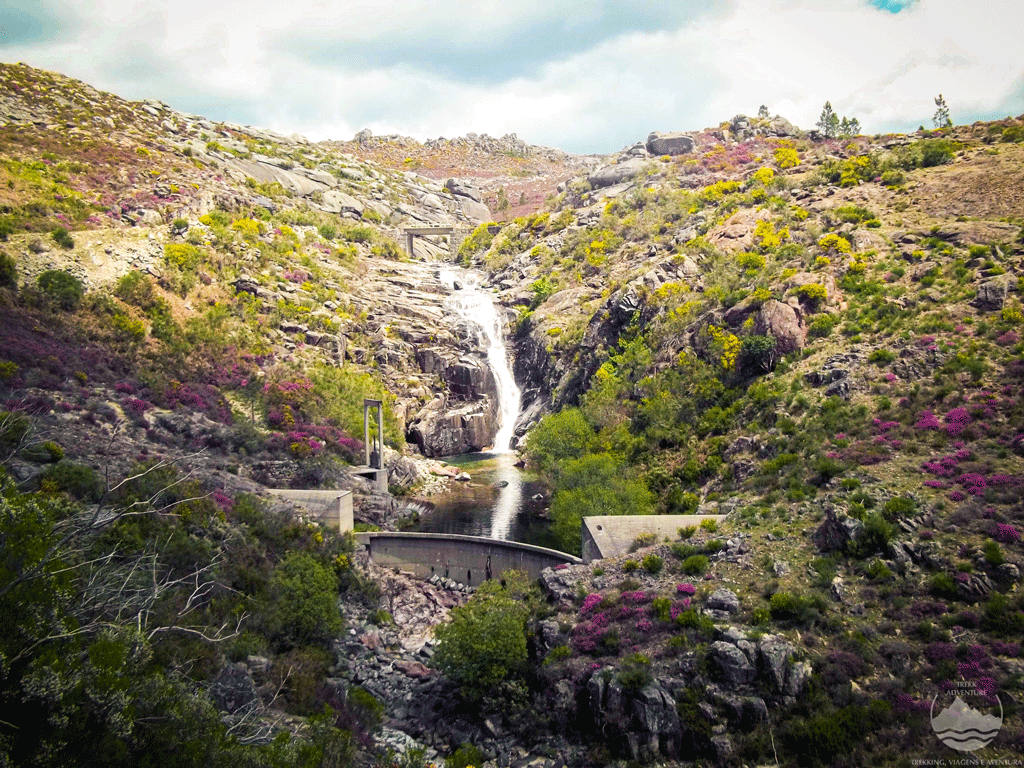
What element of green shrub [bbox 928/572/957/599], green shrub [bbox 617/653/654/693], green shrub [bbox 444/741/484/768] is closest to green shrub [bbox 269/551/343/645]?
green shrub [bbox 444/741/484/768]

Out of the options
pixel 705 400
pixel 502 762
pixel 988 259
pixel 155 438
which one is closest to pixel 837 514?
pixel 502 762

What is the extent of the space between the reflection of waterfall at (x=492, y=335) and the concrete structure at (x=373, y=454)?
17.9m

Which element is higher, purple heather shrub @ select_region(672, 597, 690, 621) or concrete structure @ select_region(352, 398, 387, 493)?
concrete structure @ select_region(352, 398, 387, 493)

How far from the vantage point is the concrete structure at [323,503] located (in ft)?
115

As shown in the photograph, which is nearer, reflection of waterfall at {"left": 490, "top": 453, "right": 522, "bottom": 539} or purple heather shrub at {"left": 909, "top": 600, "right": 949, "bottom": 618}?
purple heather shrub at {"left": 909, "top": 600, "right": 949, "bottom": 618}

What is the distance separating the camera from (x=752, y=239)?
61.1 meters

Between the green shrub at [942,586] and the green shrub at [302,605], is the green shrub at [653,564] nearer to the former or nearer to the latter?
the green shrub at [942,586]

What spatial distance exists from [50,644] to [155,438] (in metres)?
27.3

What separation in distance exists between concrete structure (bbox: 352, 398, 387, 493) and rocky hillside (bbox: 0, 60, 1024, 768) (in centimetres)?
157

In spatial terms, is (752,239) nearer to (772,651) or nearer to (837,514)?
(837,514)

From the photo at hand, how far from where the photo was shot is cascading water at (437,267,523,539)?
5147 centimetres

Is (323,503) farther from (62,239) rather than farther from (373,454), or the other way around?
(62,239)

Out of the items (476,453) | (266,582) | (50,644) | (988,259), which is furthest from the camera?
(476,453)

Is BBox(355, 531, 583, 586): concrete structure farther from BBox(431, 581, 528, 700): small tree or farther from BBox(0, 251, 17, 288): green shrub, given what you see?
BBox(0, 251, 17, 288): green shrub
